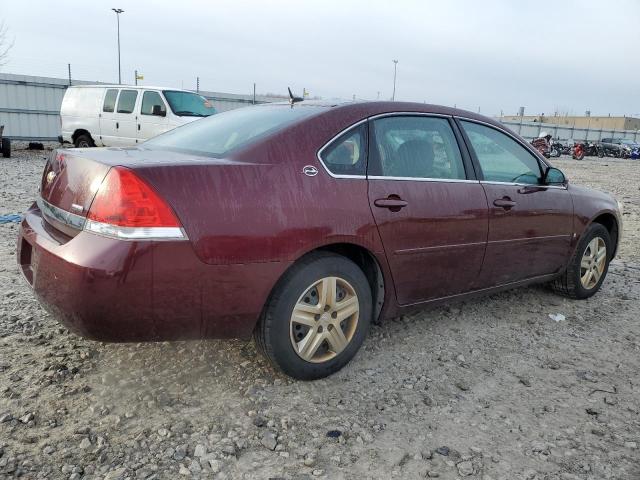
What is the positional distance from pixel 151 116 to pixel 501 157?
10.0m

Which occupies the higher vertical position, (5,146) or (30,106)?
(30,106)

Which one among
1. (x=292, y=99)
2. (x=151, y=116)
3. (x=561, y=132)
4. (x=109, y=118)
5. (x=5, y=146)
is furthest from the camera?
(x=561, y=132)

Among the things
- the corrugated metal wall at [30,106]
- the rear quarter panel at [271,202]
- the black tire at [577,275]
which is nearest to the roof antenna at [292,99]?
the rear quarter panel at [271,202]

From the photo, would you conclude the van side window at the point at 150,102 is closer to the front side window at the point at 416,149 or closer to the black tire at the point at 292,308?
the front side window at the point at 416,149

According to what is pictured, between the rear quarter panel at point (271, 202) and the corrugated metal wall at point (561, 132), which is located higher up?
the corrugated metal wall at point (561, 132)

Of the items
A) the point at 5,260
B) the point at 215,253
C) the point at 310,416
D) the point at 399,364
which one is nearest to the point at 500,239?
the point at 399,364

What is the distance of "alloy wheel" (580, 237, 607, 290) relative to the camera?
4426 millimetres

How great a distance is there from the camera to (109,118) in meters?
12.8

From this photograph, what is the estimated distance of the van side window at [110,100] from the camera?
12.8 metres

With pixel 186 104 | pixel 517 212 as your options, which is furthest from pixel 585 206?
pixel 186 104

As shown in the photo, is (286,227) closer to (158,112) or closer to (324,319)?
(324,319)

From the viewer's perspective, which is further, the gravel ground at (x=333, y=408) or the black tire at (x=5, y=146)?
the black tire at (x=5, y=146)

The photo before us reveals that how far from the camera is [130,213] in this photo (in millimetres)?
2182

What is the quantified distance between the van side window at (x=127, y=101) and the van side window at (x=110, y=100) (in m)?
0.23
